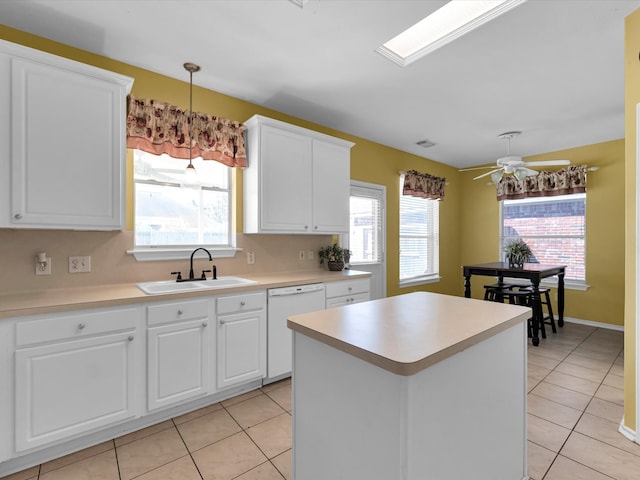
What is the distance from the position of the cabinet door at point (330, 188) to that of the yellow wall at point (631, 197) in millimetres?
2344

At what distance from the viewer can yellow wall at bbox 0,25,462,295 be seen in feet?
7.97

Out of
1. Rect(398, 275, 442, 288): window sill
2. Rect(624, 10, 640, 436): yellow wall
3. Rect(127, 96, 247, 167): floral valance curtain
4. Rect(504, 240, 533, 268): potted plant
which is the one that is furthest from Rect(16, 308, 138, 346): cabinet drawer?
Rect(504, 240, 533, 268): potted plant

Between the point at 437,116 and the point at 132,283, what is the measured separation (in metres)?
3.51

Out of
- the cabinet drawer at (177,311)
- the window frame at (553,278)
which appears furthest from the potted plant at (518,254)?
the cabinet drawer at (177,311)

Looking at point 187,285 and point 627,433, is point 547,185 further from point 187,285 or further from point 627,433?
point 187,285

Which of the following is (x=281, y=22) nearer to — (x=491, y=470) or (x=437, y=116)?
(x=437, y=116)

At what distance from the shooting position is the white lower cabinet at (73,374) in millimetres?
A: 1729

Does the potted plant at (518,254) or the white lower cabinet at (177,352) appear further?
the potted plant at (518,254)

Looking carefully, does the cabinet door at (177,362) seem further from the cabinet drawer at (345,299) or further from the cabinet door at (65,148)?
the cabinet drawer at (345,299)

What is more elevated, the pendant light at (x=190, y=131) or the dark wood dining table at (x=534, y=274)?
the pendant light at (x=190, y=131)

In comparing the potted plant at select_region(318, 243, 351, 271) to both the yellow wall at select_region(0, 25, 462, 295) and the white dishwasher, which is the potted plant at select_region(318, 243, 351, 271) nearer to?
the white dishwasher

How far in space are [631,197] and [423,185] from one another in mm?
3222

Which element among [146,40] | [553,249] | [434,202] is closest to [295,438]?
[146,40]

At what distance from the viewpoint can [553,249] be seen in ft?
16.9
